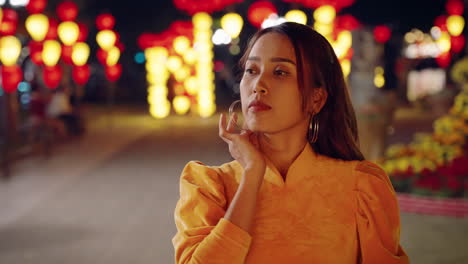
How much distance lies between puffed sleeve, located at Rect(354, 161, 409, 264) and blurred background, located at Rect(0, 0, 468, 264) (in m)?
0.67

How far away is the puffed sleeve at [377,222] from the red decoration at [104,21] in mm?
13367

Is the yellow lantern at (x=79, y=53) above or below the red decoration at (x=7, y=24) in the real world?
below

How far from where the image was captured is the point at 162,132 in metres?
14.4

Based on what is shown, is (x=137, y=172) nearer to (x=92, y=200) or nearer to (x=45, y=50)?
(x=92, y=200)

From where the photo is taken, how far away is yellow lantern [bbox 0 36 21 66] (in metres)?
8.23

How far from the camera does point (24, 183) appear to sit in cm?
847

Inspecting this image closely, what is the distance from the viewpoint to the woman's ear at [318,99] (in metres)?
1.64

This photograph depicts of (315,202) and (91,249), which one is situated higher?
(315,202)

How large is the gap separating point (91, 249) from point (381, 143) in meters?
4.34

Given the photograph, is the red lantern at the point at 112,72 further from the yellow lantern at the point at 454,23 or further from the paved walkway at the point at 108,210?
the yellow lantern at the point at 454,23

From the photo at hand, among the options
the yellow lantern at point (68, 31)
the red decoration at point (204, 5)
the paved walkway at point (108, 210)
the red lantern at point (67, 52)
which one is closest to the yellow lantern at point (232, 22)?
the red decoration at point (204, 5)

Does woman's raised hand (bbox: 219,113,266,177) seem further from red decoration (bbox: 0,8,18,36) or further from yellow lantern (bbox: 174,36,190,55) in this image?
yellow lantern (bbox: 174,36,190,55)

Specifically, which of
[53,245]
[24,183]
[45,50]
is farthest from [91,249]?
[45,50]

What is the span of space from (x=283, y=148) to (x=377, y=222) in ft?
1.15
